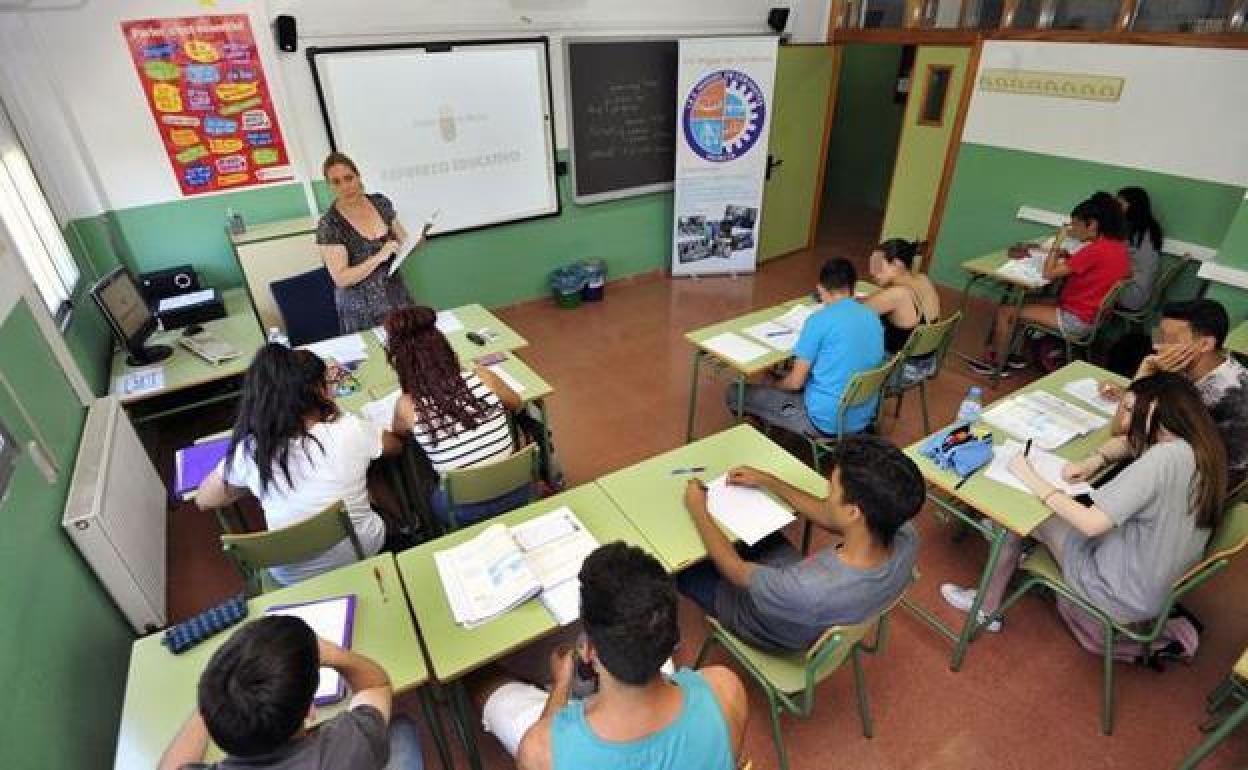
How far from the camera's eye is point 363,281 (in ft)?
11.8

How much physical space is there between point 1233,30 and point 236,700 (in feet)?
19.6

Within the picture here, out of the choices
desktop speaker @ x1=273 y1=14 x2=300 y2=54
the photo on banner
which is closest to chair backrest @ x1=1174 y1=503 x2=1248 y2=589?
the photo on banner

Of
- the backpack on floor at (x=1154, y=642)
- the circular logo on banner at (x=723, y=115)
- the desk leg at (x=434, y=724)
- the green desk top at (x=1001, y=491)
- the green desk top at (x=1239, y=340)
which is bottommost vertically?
the backpack on floor at (x=1154, y=642)

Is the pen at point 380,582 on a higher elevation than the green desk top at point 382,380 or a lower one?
lower

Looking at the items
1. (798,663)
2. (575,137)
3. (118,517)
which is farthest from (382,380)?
(575,137)

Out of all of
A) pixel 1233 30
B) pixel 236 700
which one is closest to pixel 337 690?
pixel 236 700

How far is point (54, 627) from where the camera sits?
77.9 inches

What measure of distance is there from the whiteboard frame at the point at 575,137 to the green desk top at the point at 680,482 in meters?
3.64

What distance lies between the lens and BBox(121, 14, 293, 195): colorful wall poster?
3.76 metres

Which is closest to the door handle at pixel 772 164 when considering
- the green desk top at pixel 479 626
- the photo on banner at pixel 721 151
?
the photo on banner at pixel 721 151

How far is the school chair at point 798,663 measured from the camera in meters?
1.76

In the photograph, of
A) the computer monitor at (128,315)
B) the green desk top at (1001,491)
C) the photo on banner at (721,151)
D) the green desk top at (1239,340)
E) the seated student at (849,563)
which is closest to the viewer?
the seated student at (849,563)

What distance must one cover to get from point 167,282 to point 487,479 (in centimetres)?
309

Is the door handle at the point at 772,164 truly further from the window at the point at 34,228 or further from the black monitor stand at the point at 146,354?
the window at the point at 34,228
